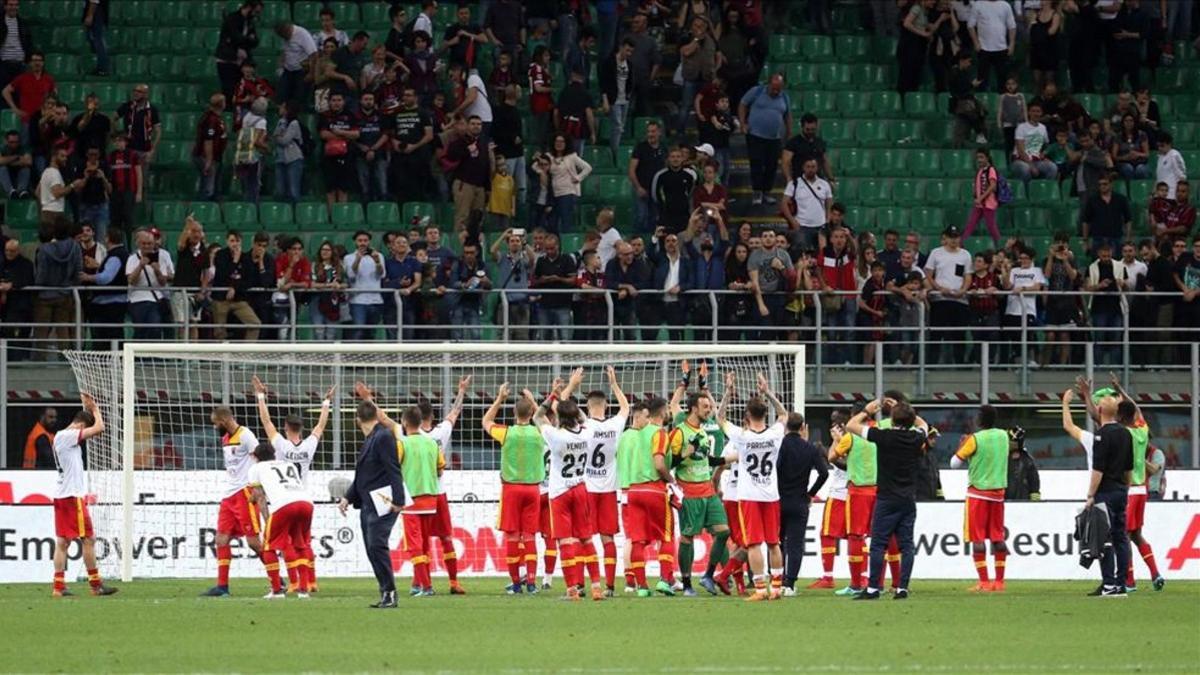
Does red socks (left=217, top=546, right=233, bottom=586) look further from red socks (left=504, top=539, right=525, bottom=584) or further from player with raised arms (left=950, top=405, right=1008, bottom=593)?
player with raised arms (left=950, top=405, right=1008, bottom=593)

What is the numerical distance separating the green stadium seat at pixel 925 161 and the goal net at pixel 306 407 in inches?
346

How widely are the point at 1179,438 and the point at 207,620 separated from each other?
1543 cm

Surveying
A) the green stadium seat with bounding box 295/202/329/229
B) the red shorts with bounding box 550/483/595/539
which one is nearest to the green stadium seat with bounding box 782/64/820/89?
the green stadium seat with bounding box 295/202/329/229

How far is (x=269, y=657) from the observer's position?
1598 cm

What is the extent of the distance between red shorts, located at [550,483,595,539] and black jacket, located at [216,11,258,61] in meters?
13.5

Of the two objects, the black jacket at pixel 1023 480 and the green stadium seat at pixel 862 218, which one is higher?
the green stadium seat at pixel 862 218

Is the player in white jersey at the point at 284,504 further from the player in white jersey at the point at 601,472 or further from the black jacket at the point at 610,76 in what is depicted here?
the black jacket at the point at 610,76

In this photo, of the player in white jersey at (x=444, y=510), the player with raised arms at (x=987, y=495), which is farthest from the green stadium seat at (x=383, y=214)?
the player with raised arms at (x=987, y=495)

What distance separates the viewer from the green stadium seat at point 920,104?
1425 inches

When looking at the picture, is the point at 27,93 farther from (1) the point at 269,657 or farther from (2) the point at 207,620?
(1) the point at 269,657

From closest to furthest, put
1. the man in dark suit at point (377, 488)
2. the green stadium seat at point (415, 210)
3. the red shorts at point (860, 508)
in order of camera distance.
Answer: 1. the man in dark suit at point (377, 488)
2. the red shorts at point (860, 508)
3. the green stadium seat at point (415, 210)

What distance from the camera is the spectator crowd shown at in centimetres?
2825

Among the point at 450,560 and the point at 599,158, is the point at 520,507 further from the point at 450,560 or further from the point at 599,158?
the point at 599,158

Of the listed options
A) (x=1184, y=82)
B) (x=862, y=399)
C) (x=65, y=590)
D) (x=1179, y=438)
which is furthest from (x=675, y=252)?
(x=1184, y=82)
